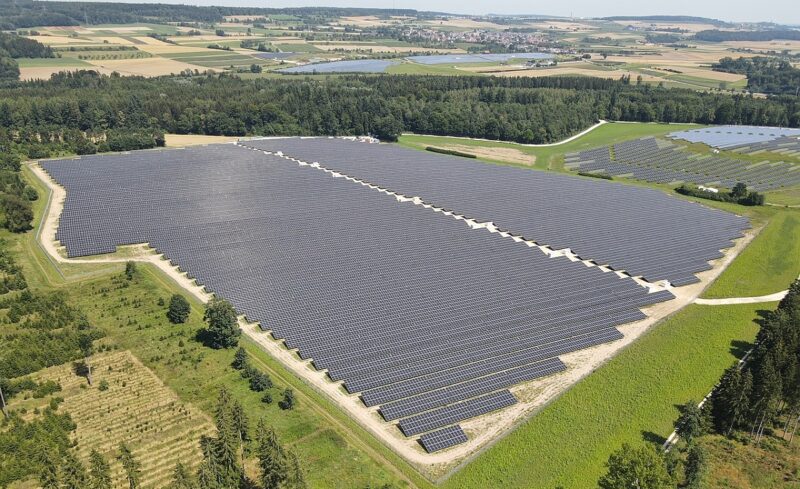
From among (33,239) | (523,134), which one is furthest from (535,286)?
(523,134)

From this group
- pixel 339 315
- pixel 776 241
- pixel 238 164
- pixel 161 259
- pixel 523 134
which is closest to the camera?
pixel 339 315

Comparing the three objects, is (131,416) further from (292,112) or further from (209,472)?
(292,112)

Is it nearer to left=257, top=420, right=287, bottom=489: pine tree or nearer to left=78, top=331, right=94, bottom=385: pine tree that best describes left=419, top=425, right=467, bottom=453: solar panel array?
left=257, top=420, right=287, bottom=489: pine tree

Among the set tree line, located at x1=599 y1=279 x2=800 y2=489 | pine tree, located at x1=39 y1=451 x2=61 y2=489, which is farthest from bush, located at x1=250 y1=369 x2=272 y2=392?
tree line, located at x1=599 y1=279 x2=800 y2=489

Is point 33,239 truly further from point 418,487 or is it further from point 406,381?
point 418,487

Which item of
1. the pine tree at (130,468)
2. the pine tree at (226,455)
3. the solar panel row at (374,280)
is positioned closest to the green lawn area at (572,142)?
the solar panel row at (374,280)

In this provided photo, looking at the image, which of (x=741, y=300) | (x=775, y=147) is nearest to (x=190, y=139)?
(x=741, y=300)
